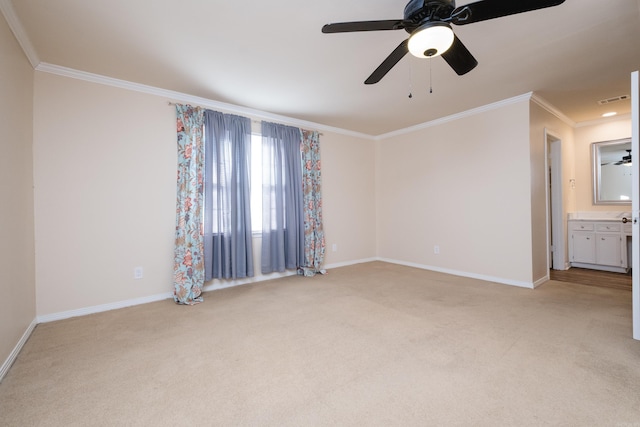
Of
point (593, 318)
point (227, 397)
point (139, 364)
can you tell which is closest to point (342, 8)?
point (227, 397)

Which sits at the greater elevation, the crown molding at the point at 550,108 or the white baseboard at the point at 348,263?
the crown molding at the point at 550,108

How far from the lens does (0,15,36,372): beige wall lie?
1.89m

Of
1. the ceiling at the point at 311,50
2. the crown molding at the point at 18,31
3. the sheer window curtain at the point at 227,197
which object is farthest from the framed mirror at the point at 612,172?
the crown molding at the point at 18,31

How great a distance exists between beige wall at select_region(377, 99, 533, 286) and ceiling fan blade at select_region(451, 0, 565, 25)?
2451 millimetres

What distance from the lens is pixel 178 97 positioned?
11.0ft

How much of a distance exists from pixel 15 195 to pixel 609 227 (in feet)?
23.3

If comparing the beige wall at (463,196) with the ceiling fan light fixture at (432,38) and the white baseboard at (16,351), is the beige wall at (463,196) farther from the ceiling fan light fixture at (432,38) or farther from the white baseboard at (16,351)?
the white baseboard at (16,351)

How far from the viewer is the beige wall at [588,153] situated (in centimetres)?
445

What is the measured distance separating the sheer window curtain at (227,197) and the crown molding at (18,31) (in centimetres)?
150

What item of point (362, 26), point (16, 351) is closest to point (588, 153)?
point (362, 26)

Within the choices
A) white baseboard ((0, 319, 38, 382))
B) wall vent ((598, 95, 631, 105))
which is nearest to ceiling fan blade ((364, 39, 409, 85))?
white baseboard ((0, 319, 38, 382))

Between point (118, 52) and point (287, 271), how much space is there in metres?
3.25

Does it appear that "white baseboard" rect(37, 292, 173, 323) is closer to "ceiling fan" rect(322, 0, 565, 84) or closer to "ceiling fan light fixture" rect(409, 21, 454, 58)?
"ceiling fan" rect(322, 0, 565, 84)

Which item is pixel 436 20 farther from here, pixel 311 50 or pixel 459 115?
pixel 459 115
